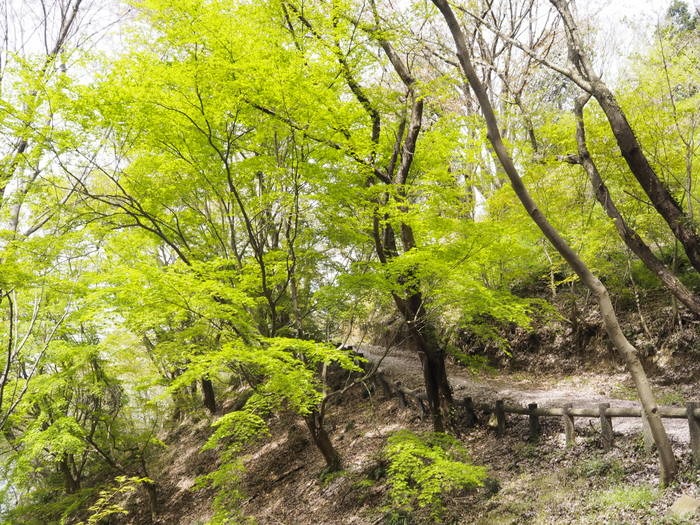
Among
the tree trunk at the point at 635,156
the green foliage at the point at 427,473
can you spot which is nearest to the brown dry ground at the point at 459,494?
the green foliage at the point at 427,473

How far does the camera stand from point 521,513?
18.5 feet

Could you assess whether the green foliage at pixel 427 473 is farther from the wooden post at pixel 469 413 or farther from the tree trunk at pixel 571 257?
the tree trunk at pixel 571 257

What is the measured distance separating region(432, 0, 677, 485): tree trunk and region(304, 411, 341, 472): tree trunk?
515cm

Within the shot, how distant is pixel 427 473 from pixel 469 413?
3.10 meters

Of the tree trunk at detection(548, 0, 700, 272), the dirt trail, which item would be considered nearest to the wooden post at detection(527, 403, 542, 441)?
the dirt trail

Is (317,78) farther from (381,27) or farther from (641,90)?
(641,90)

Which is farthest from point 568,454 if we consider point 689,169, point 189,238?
point 189,238

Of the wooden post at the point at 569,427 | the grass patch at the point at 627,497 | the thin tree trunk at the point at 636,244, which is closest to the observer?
the grass patch at the point at 627,497

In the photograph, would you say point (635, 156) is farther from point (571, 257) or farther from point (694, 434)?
point (694, 434)

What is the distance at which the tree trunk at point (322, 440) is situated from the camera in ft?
26.8

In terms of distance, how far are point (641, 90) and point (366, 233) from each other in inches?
250

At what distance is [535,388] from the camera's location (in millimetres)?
10961

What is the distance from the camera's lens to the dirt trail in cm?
874

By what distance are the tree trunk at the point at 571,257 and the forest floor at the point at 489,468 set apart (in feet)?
1.82
